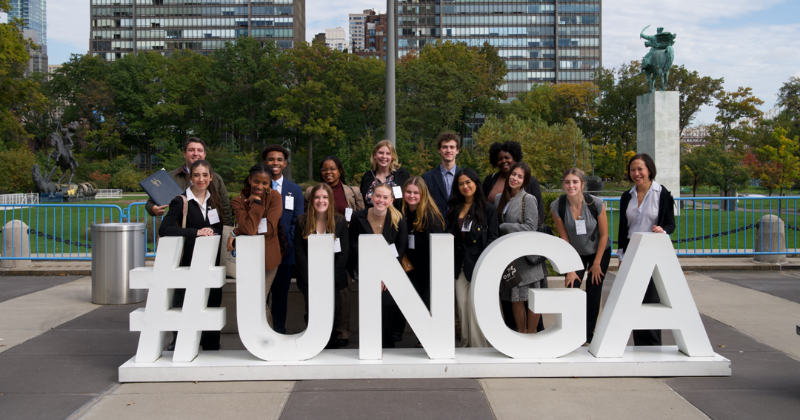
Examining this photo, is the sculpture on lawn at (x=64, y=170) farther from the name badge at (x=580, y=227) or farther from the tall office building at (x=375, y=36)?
the tall office building at (x=375, y=36)

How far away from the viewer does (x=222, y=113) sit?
58.6 meters

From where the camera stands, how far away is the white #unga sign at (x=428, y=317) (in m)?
4.57

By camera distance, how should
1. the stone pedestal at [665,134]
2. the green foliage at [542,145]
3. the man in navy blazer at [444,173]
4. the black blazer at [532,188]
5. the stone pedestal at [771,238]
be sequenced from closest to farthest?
the black blazer at [532,188] < the man in navy blazer at [444,173] < the stone pedestal at [771,238] < the stone pedestal at [665,134] < the green foliage at [542,145]

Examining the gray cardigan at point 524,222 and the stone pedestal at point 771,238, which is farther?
the stone pedestal at point 771,238

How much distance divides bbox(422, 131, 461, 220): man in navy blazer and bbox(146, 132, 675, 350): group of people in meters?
0.62

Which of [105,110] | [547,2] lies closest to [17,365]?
[105,110]

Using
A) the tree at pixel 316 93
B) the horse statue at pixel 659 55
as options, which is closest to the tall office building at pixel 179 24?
the tree at pixel 316 93

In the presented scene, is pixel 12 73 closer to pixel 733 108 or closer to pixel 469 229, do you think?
pixel 469 229

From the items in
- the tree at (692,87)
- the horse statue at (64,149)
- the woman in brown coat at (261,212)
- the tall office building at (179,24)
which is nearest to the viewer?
the woman in brown coat at (261,212)

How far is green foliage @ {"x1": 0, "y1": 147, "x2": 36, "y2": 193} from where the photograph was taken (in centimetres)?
3616

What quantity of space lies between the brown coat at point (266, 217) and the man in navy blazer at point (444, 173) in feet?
5.32

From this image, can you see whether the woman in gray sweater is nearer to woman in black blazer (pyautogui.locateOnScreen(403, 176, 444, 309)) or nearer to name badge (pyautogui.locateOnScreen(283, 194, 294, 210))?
woman in black blazer (pyautogui.locateOnScreen(403, 176, 444, 309))

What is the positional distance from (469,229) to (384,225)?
74 cm

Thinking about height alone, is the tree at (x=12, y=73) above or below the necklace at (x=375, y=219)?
above
